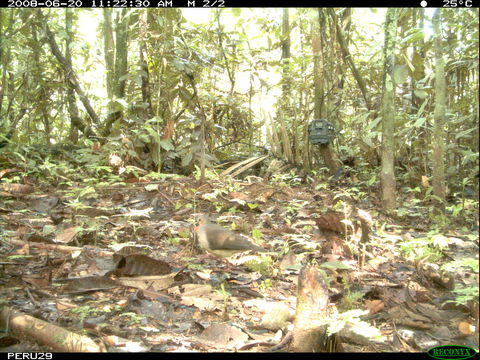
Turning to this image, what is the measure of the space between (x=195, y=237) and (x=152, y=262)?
598mm

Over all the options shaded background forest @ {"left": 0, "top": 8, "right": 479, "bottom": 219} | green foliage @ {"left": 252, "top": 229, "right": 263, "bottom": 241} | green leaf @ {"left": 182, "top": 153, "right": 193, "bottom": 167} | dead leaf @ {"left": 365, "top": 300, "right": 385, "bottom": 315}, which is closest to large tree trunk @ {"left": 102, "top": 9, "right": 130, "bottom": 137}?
shaded background forest @ {"left": 0, "top": 8, "right": 479, "bottom": 219}

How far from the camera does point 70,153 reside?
21.6ft

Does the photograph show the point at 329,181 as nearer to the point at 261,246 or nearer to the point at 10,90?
the point at 261,246

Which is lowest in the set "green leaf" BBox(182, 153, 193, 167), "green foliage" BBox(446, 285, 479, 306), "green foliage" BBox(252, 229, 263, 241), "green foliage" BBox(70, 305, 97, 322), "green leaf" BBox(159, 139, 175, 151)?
"green foliage" BBox(70, 305, 97, 322)

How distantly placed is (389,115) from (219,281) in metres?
1.80

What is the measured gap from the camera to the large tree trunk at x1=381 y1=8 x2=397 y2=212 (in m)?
2.18

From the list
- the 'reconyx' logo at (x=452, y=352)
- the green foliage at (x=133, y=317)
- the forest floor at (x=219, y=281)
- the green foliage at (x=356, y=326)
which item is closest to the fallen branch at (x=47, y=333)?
the forest floor at (x=219, y=281)

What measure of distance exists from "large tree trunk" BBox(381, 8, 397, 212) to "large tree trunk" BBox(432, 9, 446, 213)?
0.21 metres

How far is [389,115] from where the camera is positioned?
3328mm

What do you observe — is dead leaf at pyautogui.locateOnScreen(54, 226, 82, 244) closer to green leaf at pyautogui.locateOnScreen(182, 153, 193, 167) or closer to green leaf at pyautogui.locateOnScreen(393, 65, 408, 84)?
green leaf at pyautogui.locateOnScreen(182, 153, 193, 167)

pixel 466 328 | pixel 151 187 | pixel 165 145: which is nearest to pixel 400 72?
pixel 466 328

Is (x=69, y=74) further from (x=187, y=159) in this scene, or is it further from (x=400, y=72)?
(x=400, y=72)

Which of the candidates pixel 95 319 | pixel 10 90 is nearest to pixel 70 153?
pixel 10 90

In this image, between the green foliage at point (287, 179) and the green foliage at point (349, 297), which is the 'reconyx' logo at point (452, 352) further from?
the green foliage at point (287, 179)
